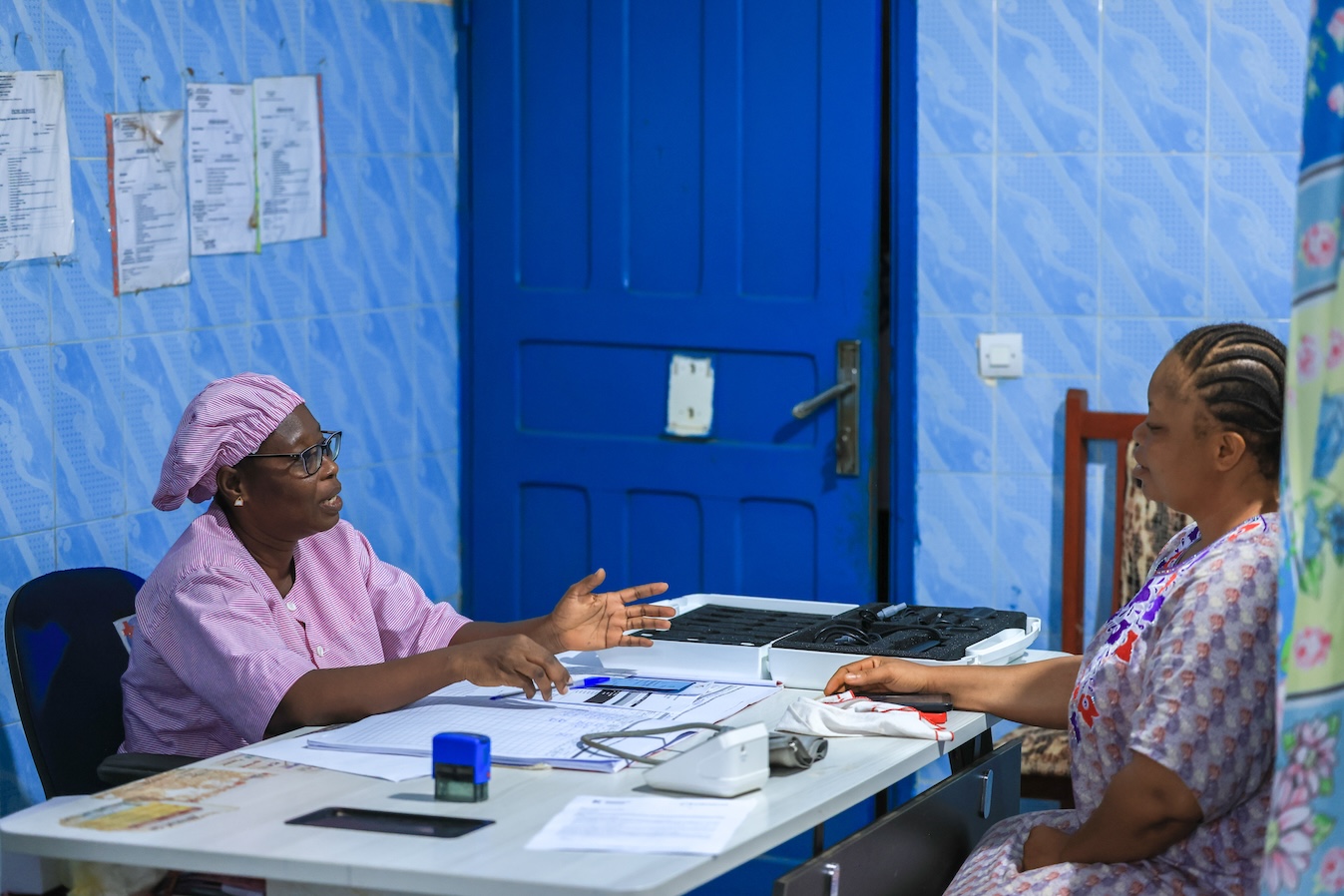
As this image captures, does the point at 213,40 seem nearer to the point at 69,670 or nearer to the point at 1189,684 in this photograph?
the point at 69,670

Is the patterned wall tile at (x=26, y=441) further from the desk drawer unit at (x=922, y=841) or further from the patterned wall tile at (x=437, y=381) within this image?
the desk drawer unit at (x=922, y=841)

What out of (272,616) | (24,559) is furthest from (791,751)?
(24,559)

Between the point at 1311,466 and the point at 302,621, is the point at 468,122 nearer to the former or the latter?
the point at 302,621

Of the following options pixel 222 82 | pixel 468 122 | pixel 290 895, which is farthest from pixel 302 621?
pixel 468 122

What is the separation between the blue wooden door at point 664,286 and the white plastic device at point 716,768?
6.97 ft

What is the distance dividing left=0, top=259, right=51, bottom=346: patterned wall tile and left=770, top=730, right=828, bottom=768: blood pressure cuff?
1.67 meters

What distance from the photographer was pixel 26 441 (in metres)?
3.18

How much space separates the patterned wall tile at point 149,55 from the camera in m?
3.38

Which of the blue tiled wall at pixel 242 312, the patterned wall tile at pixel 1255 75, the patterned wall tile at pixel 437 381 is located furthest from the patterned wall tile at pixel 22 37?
the patterned wall tile at pixel 1255 75

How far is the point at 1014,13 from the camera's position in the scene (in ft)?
13.0

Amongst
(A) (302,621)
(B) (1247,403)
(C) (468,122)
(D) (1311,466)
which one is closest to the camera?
(D) (1311,466)

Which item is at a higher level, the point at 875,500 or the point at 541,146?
the point at 541,146

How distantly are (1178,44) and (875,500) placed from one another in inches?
49.8

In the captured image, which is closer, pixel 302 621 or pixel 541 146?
pixel 302 621
